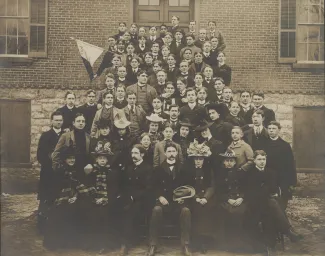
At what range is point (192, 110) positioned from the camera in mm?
4820

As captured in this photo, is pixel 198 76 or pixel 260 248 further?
pixel 198 76

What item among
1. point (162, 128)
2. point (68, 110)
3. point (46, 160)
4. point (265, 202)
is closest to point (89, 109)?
point (68, 110)

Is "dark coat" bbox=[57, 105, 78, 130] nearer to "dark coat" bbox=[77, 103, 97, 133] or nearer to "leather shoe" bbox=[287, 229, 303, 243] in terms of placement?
"dark coat" bbox=[77, 103, 97, 133]

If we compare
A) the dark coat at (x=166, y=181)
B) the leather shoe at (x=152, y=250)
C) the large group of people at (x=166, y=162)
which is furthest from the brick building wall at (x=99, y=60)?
the leather shoe at (x=152, y=250)

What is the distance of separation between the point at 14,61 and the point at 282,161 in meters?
3.28

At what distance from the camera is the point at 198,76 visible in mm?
4941

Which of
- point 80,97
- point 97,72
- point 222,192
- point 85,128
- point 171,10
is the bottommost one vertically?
point 222,192

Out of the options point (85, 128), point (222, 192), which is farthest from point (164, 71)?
point (222, 192)

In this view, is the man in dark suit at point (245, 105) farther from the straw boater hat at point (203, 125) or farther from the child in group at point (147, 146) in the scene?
the child in group at point (147, 146)

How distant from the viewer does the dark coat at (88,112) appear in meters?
4.77

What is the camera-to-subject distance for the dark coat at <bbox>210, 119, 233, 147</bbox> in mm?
4727

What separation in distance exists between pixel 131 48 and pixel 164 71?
19.0 inches

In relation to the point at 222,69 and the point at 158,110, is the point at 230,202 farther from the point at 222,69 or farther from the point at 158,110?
the point at 222,69

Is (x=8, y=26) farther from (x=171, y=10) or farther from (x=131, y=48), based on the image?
(x=171, y=10)
